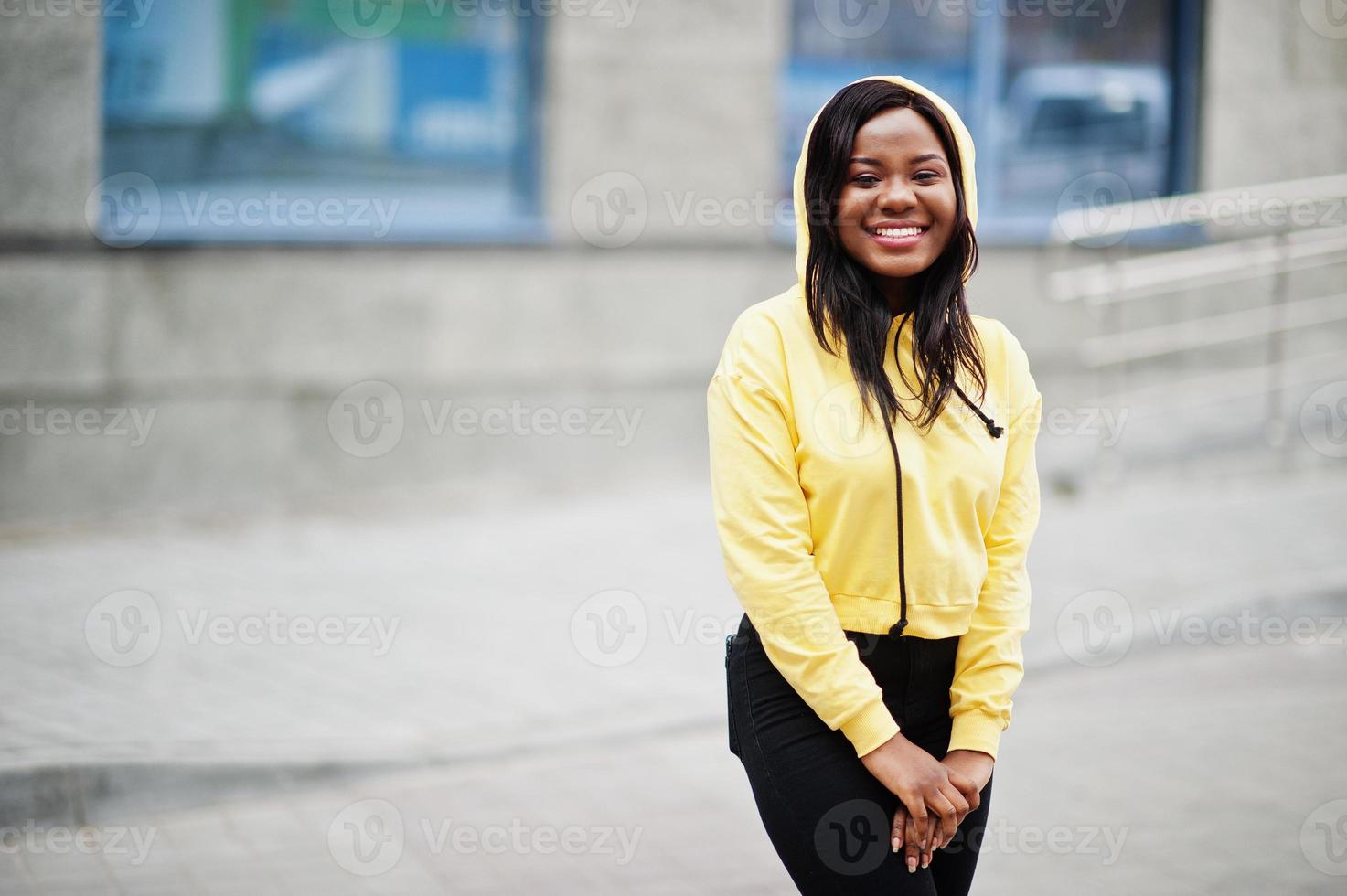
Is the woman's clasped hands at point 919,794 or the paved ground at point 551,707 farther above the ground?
the woman's clasped hands at point 919,794

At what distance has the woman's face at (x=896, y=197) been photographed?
248cm

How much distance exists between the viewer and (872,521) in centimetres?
242

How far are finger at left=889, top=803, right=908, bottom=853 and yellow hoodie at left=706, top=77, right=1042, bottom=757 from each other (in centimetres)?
12

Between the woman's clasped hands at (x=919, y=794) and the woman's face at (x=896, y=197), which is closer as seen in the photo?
the woman's clasped hands at (x=919, y=794)

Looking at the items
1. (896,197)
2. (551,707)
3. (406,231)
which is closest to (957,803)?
(896,197)

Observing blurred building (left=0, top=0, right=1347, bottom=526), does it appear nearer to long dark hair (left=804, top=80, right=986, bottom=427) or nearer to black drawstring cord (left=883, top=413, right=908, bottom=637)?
long dark hair (left=804, top=80, right=986, bottom=427)

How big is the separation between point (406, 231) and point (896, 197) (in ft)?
22.8

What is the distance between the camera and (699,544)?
27.1 ft

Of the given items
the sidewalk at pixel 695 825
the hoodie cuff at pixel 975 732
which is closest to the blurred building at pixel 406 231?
the sidewalk at pixel 695 825

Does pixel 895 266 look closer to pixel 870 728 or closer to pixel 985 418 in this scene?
pixel 985 418

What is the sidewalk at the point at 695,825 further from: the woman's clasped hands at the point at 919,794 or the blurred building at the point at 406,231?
the blurred building at the point at 406,231

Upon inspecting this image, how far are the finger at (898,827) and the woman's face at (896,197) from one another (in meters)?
0.90

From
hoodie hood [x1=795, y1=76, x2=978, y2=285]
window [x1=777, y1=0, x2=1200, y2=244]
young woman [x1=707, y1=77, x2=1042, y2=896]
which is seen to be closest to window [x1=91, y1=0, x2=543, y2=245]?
window [x1=777, y1=0, x2=1200, y2=244]

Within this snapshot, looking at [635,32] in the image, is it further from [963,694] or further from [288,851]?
[963,694]
